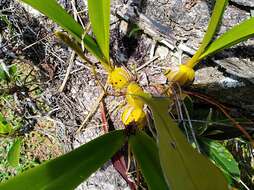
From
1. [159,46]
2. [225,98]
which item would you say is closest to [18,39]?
[159,46]

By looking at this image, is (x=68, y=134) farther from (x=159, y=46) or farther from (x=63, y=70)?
Answer: (x=159, y=46)

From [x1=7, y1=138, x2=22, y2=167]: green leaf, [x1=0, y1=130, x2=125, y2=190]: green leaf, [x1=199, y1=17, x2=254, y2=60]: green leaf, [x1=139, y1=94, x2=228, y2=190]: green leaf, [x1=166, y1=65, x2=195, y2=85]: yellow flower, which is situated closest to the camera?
[x1=139, y1=94, x2=228, y2=190]: green leaf

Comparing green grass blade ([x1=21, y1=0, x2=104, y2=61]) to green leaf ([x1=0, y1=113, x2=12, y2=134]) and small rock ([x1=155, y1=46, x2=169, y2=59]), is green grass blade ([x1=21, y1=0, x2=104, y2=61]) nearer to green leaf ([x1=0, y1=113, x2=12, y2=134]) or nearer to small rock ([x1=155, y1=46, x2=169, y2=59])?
small rock ([x1=155, y1=46, x2=169, y2=59])

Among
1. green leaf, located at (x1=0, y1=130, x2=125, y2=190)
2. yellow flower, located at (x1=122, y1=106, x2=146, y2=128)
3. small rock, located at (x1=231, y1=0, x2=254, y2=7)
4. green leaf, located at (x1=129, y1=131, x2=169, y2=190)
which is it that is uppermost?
small rock, located at (x1=231, y1=0, x2=254, y2=7)

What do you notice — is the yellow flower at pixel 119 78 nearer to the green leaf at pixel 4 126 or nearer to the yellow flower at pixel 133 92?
the yellow flower at pixel 133 92

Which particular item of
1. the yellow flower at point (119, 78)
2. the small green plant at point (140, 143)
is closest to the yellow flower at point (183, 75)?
the small green plant at point (140, 143)

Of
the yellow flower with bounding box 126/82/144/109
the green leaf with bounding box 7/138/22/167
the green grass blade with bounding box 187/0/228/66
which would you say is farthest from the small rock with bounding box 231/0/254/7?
the green leaf with bounding box 7/138/22/167

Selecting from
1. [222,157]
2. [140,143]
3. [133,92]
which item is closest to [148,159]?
[140,143]

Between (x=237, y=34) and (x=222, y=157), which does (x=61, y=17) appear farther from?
(x=222, y=157)
